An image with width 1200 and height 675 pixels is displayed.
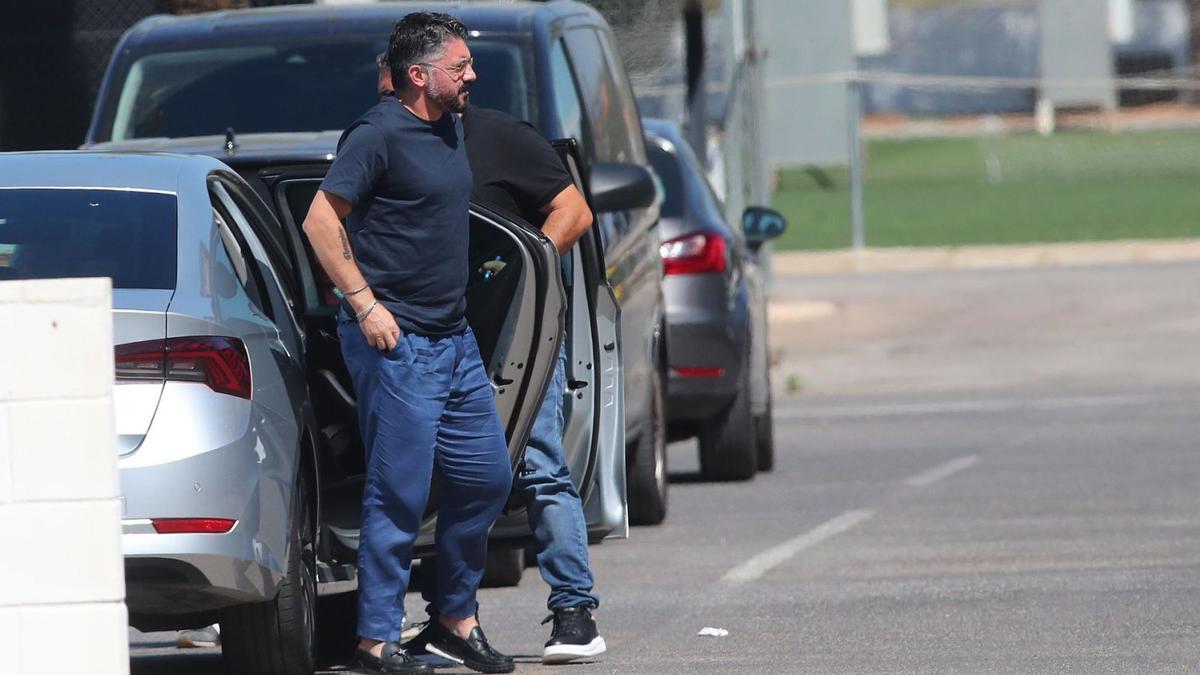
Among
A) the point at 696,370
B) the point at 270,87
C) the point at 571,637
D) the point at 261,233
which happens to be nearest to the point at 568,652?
the point at 571,637

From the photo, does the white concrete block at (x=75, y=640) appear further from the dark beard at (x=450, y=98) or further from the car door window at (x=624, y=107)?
the car door window at (x=624, y=107)

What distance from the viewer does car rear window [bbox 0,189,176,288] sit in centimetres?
627

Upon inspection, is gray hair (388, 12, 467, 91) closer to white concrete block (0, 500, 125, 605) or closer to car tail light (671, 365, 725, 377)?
white concrete block (0, 500, 125, 605)

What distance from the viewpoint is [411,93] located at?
6.43 metres

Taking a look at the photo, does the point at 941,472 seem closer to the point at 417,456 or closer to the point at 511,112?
the point at 511,112

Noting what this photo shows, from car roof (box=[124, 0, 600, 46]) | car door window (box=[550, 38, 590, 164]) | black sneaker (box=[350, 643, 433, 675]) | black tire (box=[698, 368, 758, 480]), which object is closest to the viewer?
black sneaker (box=[350, 643, 433, 675])

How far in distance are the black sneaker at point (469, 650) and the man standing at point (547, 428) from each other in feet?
0.30

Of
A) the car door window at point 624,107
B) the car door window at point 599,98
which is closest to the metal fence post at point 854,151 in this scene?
the car door window at point 624,107

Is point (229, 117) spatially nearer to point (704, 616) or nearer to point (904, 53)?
point (704, 616)

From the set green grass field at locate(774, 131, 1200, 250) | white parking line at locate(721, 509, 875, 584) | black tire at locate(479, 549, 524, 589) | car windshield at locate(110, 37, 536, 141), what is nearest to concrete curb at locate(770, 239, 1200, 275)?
green grass field at locate(774, 131, 1200, 250)

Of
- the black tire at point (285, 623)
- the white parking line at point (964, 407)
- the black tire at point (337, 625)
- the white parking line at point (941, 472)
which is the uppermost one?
the black tire at point (285, 623)

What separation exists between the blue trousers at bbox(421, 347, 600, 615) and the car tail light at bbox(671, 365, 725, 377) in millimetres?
4340

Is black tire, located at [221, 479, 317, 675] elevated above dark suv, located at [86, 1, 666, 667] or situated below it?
below

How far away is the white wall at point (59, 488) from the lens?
5004 millimetres
